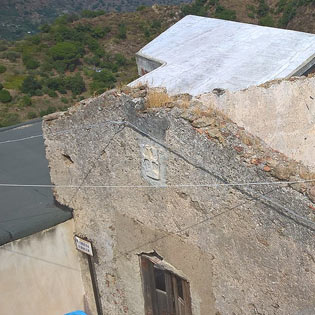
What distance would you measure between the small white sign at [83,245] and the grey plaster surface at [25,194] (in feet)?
1.31

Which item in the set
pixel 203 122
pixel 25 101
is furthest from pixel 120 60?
pixel 203 122

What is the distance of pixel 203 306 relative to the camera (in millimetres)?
6172

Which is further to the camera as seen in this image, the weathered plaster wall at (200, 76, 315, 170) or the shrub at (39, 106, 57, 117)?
the shrub at (39, 106, 57, 117)

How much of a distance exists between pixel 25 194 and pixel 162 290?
3340mm

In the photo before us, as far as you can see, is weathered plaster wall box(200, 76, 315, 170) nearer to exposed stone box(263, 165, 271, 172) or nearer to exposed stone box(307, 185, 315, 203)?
exposed stone box(263, 165, 271, 172)

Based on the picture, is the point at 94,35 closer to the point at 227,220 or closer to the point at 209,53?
the point at 209,53

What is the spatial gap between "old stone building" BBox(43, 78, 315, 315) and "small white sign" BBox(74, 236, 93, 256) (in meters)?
0.09

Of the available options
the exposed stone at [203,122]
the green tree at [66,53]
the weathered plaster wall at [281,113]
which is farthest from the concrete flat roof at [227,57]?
the green tree at [66,53]

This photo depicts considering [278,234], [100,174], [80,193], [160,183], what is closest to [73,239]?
[80,193]

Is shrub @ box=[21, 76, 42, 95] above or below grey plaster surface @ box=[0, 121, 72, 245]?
below

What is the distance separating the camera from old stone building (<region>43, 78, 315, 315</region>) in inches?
193

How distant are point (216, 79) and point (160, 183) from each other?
6.76 m

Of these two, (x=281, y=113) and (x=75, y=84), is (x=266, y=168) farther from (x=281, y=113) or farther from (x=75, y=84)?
(x=75, y=84)

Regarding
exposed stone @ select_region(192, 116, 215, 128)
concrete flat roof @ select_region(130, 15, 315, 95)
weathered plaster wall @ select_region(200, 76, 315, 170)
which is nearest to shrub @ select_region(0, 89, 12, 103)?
concrete flat roof @ select_region(130, 15, 315, 95)
